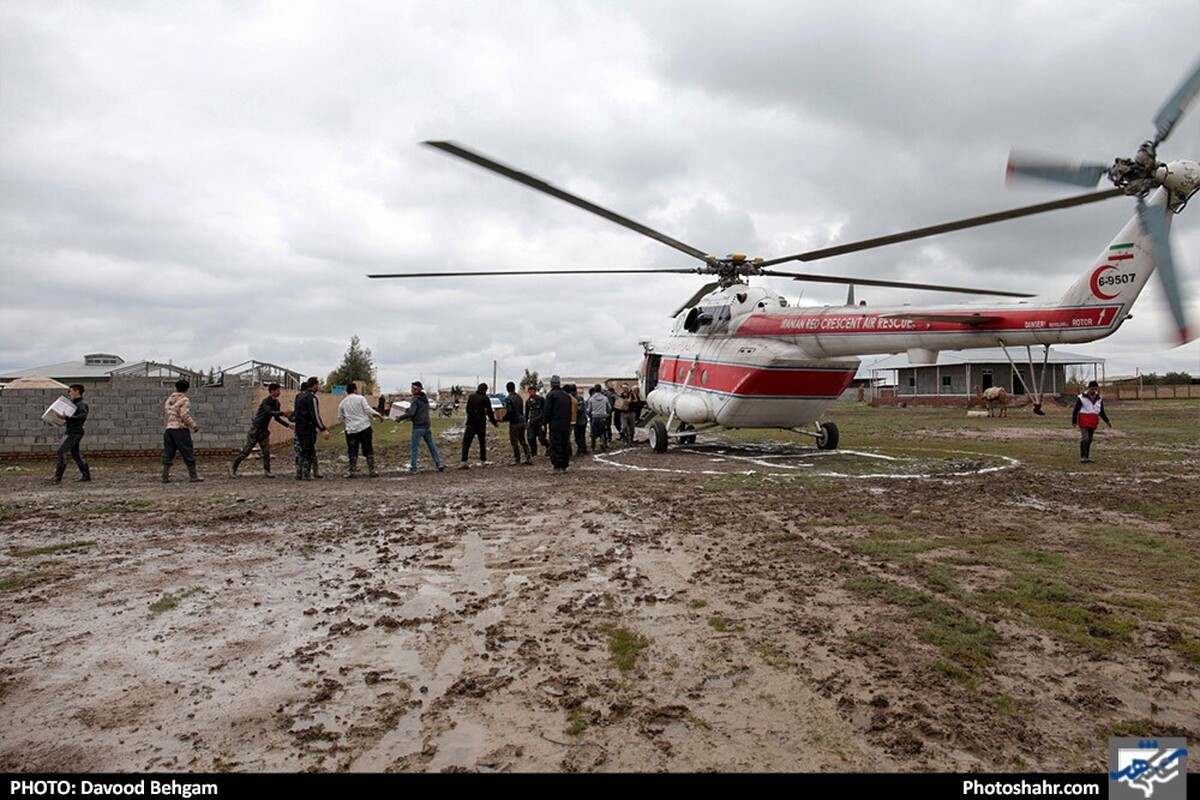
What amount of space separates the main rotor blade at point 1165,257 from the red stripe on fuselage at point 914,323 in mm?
1047

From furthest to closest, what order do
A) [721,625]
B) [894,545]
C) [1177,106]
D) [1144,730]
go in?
1. [1177,106]
2. [894,545]
3. [721,625]
4. [1144,730]

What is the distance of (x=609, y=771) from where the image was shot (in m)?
2.70

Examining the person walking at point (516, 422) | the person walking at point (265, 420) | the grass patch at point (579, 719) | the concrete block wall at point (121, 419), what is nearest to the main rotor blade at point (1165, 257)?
the grass patch at point (579, 719)

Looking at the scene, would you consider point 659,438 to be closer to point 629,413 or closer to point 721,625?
point 629,413

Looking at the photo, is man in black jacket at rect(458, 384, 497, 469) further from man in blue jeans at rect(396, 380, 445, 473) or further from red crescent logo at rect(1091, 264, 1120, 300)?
red crescent logo at rect(1091, 264, 1120, 300)

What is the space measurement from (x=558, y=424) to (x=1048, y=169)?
8.04 m

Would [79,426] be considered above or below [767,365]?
below

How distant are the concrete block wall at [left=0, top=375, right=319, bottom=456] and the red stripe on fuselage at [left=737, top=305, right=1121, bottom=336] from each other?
11.4m

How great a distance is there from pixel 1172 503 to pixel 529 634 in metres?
8.24

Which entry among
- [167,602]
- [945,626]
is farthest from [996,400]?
[167,602]

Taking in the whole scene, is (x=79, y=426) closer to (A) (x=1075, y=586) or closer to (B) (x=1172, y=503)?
(A) (x=1075, y=586)

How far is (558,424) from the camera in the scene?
500 inches

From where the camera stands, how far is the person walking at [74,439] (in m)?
11.6

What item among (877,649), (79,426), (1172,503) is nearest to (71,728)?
(877,649)
